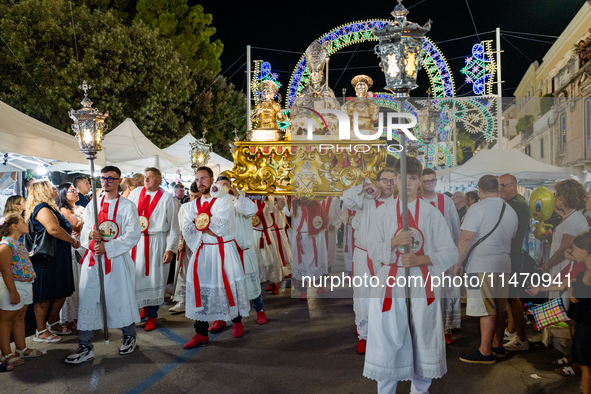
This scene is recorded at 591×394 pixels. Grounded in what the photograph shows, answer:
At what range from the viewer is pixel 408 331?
126 inches

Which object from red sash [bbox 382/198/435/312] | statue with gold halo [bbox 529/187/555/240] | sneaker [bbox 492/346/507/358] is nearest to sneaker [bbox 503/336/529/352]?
sneaker [bbox 492/346/507/358]

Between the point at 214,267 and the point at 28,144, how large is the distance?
131 inches

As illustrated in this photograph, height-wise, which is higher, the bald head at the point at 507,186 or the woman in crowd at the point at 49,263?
the bald head at the point at 507,186

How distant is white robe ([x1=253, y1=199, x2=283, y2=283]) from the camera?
7961 millimetres

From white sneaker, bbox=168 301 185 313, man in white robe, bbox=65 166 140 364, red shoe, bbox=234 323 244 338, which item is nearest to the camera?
man in white robe, bbox=65 166 140 364

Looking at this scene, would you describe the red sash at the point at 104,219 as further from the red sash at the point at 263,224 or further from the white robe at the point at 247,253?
the red sash at the point at 263,224

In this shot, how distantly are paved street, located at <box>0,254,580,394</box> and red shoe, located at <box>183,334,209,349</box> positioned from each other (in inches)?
3.0

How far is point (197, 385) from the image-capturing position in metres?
3.95

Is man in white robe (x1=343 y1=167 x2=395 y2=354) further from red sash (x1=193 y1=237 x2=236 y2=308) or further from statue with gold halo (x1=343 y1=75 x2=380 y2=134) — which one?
red sash (x1=193 y1=237 x2=236 y2=308)

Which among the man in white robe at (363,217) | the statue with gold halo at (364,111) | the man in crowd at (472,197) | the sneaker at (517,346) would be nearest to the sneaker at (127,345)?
the man in white robe at (363,217)

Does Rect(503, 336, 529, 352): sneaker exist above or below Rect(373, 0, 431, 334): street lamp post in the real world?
below

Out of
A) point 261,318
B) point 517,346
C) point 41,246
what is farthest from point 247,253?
point 517,346

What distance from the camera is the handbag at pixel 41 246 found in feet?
16.5

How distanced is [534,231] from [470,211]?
2230 mm
